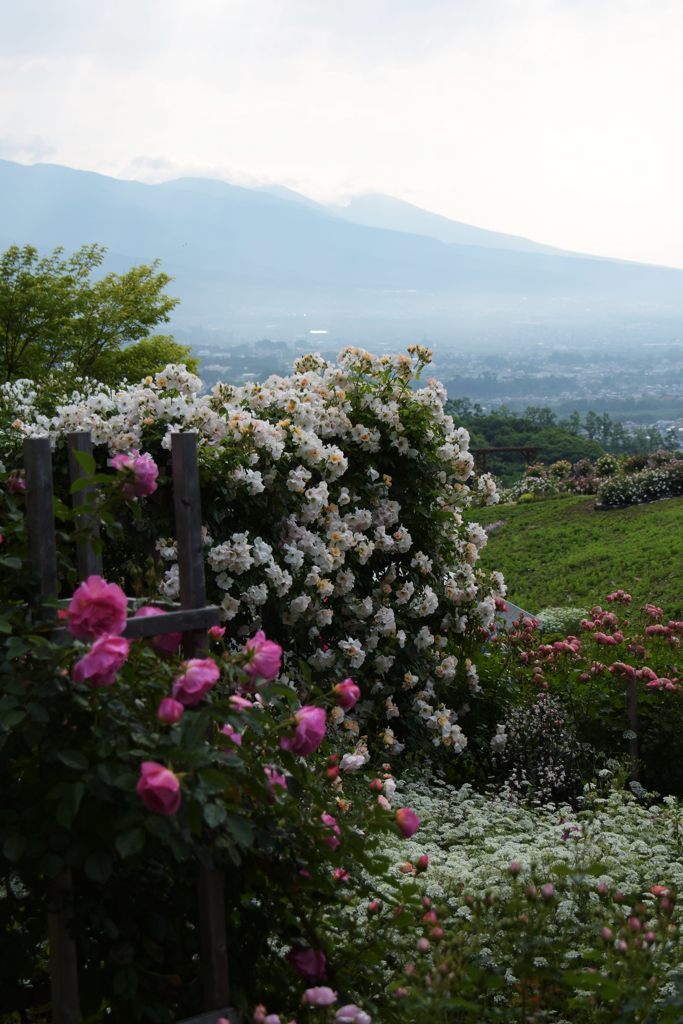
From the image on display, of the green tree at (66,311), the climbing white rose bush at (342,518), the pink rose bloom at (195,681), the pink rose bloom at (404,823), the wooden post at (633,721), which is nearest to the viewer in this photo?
the pink rose bloom at (195,681)

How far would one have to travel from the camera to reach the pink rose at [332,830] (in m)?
2.14

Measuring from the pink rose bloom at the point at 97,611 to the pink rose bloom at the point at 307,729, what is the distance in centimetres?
43

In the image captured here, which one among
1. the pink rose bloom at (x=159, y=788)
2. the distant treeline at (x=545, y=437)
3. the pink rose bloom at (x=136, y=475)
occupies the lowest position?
the distant treeline at (x=545, y=437)

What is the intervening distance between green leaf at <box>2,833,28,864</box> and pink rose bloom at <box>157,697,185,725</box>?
31 centimetres

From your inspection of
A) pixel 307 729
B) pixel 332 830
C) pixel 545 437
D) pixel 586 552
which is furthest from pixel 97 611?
pixel 545 437

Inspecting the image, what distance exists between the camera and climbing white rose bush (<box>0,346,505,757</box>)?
400 centimetres

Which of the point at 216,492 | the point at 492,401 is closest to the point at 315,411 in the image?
the point at 216,492

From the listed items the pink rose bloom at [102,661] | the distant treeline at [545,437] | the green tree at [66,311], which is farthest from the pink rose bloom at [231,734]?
the distant treeline at [545,437]

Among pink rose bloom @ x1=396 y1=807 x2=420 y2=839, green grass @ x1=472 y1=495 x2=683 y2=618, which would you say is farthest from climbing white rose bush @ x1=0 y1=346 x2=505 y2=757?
green grass @ x1=472 y1=495 x2=683 y2=618

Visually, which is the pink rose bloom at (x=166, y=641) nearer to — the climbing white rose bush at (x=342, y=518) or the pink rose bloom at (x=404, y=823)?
the pink rose bloom at (x=404, y=823)

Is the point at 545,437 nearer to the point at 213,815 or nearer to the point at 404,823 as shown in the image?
the point at 404,823

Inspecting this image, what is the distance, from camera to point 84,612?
1896mm

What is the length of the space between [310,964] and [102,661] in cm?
82

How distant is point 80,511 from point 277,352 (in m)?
163
